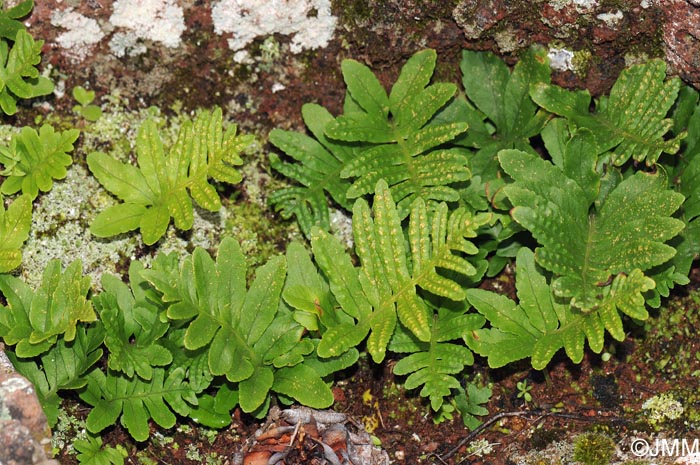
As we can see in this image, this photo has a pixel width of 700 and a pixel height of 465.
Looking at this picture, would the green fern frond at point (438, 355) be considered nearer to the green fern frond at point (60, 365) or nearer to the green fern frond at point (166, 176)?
the green fern frond at point (166, 176)

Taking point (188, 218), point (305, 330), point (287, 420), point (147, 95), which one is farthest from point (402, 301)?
point (147, 95)

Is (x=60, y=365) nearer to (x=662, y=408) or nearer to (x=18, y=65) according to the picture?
(x=18, y=65)

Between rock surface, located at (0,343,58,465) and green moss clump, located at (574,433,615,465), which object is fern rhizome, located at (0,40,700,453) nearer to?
rock surface, located at (0,343,58,465)

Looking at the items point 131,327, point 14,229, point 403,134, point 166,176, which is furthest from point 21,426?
point 403,134

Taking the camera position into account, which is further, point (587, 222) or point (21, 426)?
point (587, 222)

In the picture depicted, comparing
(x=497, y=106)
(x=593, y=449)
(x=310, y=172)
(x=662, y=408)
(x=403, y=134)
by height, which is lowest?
(x=593, y=449)

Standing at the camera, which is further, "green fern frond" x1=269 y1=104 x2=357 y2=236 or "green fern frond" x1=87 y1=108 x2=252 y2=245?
"green fern frond" x1=269 y1=104 x2=357 y2=236

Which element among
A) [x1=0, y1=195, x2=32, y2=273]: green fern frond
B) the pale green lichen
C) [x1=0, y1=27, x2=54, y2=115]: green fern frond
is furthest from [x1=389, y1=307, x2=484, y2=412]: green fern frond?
[x1=0, y1=27, x2=54, y2=115]: green fern frond

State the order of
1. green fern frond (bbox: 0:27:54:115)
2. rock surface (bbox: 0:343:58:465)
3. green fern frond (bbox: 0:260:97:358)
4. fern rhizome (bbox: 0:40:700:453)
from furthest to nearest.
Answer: green fern frond (bbox: 0:27:54:115)
fern rhizome (bbox: 0:40:700:453)
green fern frond (bbox: 0:260:97:358)
rock surface (bbox: 0:343:58:465)
